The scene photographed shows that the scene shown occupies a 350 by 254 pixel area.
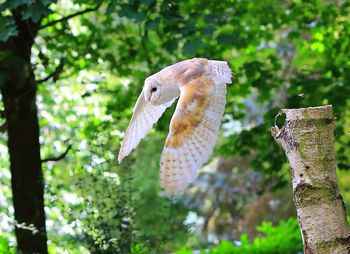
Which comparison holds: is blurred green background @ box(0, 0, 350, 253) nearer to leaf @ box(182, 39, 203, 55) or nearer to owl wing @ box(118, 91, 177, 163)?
leaf @ box(182, 39, 203, 55)

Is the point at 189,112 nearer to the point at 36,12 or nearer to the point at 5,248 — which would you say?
the point at 36,12

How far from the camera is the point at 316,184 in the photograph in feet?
7.71

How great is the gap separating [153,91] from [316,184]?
688 mm

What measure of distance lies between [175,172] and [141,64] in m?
4.53

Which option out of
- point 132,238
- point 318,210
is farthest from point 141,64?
point 318,210

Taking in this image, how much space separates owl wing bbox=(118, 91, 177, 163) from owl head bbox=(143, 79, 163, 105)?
154mm

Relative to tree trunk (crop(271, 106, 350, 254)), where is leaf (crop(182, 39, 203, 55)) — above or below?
above

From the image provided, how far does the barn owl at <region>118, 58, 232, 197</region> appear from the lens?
1.81 meters

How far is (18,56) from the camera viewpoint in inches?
191

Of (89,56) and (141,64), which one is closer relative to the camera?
(89,56)

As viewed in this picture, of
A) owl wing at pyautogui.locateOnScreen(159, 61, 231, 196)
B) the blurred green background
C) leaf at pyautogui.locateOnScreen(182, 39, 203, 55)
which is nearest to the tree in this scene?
the blurred green background

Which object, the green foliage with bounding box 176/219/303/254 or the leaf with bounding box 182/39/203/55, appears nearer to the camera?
the leaf with bounding box 182/39/203/55

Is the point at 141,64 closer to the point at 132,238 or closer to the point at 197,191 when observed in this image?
the point at 132,238

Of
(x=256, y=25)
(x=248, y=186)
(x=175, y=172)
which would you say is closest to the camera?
(x=175, y=172)
